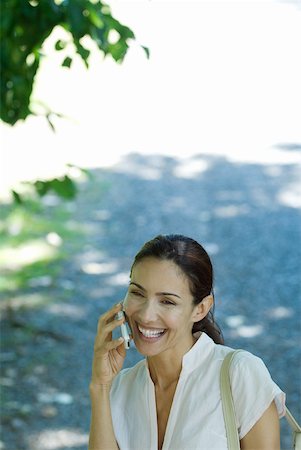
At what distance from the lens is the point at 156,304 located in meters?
1.93

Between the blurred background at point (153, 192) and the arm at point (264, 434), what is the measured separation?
2.24 metres

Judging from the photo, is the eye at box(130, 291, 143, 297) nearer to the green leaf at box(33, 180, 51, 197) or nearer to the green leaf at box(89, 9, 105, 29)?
the green leaf at box(33, 180, 51, 197)

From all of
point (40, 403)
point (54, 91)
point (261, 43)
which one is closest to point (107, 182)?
point (54, 91)

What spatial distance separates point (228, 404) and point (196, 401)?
78mm

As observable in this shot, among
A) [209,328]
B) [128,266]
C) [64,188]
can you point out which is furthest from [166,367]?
[128,266]

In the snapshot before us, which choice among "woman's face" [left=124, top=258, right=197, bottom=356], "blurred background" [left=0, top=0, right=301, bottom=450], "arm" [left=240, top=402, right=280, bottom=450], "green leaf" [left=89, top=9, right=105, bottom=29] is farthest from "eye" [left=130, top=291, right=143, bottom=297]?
"blurred background" [left=0, top=0, right=301, bottom=450]

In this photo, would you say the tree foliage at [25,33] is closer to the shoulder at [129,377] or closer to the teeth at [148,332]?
the teeth at [148,332]

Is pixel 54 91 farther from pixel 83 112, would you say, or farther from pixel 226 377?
pixel 226 377

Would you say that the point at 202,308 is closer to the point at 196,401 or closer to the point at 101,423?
the point at 196,401

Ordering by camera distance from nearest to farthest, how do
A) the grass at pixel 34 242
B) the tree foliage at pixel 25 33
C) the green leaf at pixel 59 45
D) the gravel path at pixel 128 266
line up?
the tree foliage at pixel 25 33
the green leaf at pixel 59 45
the gravel path at pixel 128 266
the grass at pixel 34 242

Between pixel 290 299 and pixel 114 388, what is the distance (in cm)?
254

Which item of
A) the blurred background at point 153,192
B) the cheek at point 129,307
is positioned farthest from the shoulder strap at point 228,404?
the blurred background at point 153,192

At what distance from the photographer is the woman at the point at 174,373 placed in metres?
1.89

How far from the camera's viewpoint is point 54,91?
553 centimetres
